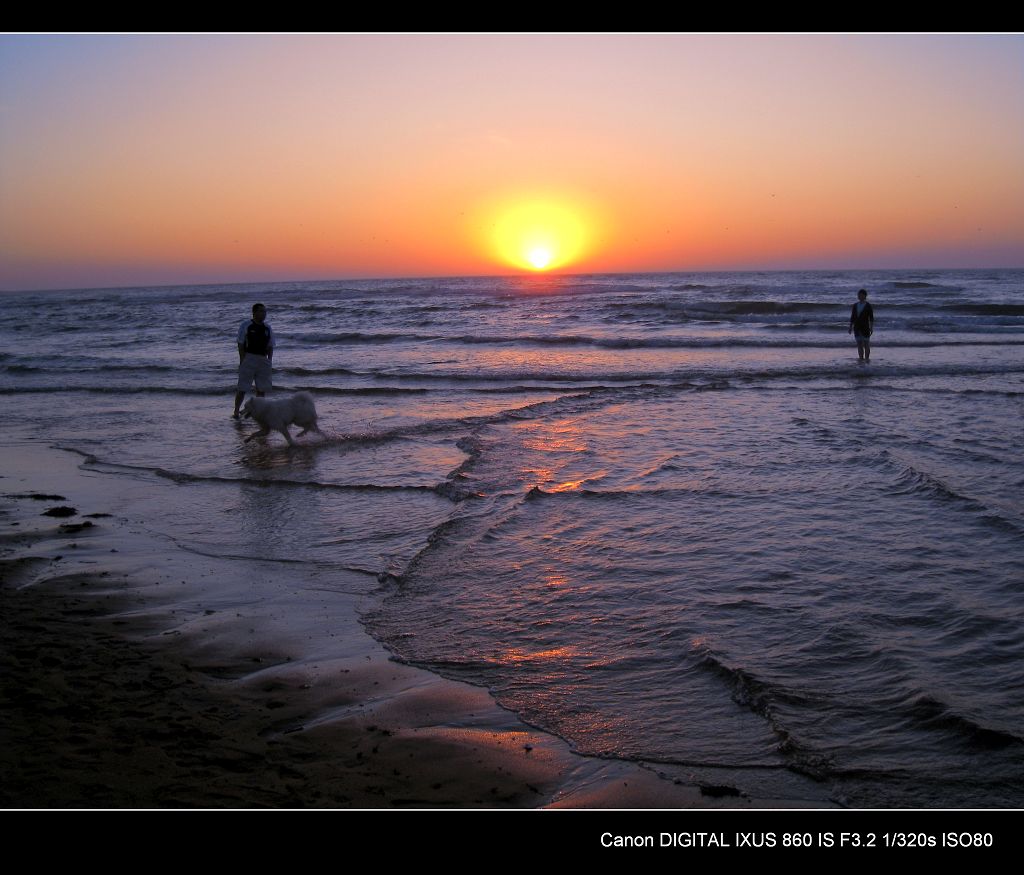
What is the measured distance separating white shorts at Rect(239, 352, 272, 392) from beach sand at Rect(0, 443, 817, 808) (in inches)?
238

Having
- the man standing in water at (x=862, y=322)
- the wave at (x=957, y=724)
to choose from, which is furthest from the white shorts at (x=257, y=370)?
the man standing in water at (x=862, y=322)

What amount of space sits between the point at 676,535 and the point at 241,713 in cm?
378

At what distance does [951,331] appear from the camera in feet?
82.3

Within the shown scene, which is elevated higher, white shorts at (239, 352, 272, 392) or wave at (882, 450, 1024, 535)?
white shorts at (239, 352, 272, 392)

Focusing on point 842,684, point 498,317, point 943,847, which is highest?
point 498,317

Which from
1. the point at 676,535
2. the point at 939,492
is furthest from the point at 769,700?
the point at 939,492

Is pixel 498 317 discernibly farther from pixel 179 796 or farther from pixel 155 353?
pixel 179 796

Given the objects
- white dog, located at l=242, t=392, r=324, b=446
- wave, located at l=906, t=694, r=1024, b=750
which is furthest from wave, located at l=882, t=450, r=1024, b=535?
white dog, located at l=242, t=392, r=324, b=446

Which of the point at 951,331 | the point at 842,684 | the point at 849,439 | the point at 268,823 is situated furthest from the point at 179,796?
the point at 951,331

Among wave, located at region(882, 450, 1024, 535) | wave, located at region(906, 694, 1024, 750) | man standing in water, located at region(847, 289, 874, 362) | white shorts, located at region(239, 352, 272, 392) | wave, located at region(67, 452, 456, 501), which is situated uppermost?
man standing in water, located at region(847, 289, 874, 362)

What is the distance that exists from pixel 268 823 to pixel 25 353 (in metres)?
26.6

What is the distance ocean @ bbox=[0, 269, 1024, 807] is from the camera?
3.64m

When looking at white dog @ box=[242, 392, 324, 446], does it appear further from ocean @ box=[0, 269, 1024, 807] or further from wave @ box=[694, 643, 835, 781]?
wave @ box=[694, 643, 835, 781]

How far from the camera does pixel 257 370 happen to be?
1157 cm
